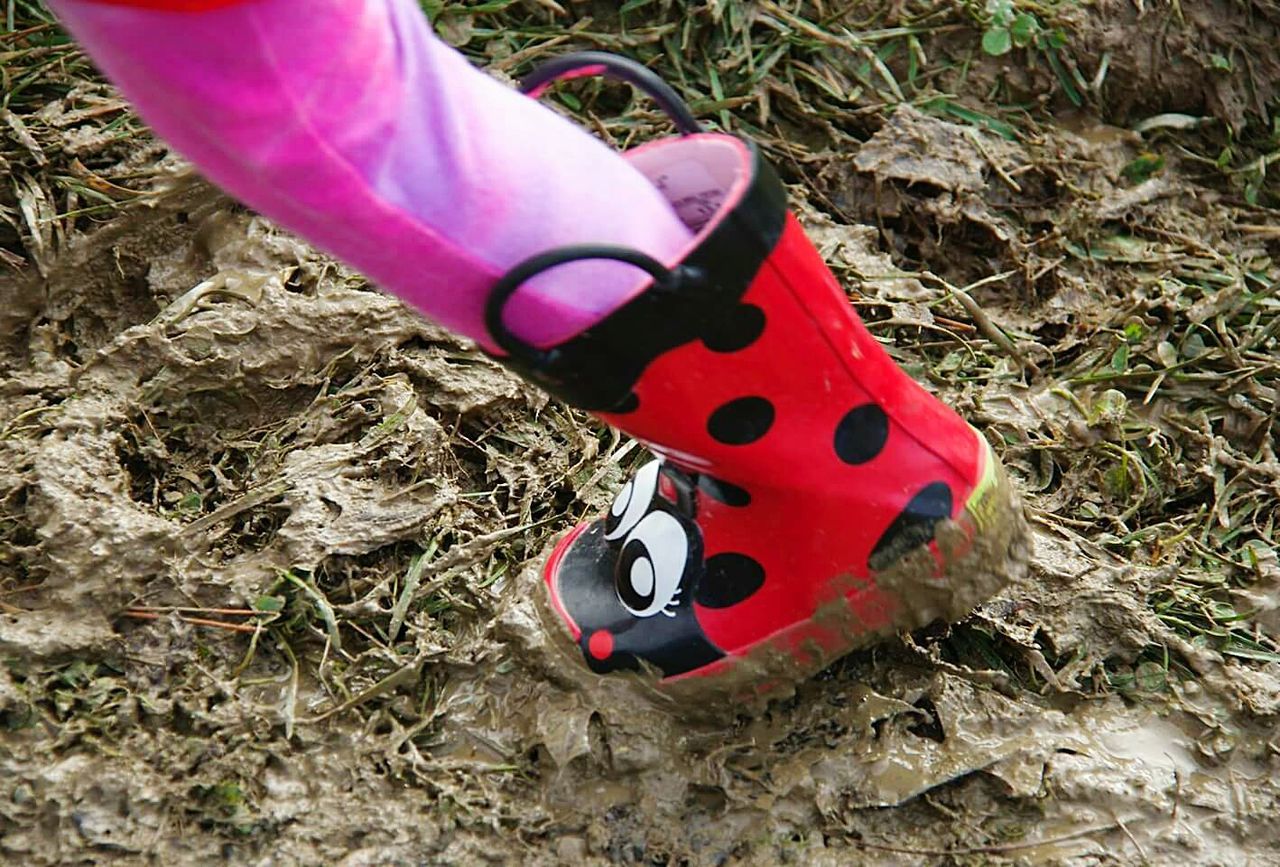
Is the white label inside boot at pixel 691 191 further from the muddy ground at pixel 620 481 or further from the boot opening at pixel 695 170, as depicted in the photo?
the muddy ground at pixel 620 481

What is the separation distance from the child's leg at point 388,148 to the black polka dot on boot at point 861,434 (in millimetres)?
219

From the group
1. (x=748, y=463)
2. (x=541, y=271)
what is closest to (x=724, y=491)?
(x=748, y=463)

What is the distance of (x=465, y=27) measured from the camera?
1.97m

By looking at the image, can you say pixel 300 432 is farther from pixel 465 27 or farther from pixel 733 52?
pixel 733 52

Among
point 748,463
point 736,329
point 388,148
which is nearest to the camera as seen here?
point 388,148

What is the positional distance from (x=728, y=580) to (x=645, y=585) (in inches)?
3.3

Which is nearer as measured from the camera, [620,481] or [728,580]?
[728,580]

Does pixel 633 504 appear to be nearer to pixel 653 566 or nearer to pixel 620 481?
pixel 653 566

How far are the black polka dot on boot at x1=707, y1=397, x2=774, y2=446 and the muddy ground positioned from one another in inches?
13.1

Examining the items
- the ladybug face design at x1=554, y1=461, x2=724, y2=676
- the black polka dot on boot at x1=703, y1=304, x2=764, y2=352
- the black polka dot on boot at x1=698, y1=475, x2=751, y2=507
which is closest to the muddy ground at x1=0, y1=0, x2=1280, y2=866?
the ladybug face design at x1=554, y1=461, x2=724, y2=676

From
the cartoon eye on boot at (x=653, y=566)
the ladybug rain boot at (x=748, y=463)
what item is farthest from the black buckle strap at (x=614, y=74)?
the cartoon eye on boot at (x=653, y=566)

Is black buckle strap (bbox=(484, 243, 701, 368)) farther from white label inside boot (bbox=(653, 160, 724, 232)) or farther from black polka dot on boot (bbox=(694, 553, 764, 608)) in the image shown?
black polka dot on boot (bbox=(694, 553, 764, 608))

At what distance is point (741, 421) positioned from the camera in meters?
1.02

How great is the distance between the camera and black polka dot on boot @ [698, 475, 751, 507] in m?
1.13
